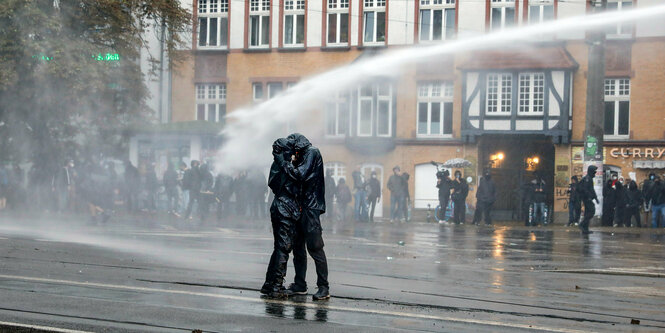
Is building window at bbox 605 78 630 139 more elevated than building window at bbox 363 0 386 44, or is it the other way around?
building window at bbox 363 0 386 44

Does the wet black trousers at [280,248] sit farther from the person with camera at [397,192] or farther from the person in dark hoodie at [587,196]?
the person with camera at [397,192]

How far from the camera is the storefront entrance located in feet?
118

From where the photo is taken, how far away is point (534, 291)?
10.7m

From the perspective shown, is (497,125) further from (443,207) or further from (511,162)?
(443,207)

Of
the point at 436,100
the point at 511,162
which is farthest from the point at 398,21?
the point at 511,162

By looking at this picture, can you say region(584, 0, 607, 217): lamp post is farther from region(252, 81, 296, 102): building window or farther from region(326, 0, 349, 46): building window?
region(252, 81, 296, 102): building window

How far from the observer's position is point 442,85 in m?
36.9

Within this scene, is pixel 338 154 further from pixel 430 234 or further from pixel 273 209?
pixel 273 209

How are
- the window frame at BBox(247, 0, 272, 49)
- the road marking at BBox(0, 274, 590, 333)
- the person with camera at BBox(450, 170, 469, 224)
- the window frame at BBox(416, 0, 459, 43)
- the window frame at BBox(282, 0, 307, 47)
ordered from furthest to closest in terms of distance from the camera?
the window frame at BBox(247, 0, 272, 49)
the window frame at BBox(282, 0, 307, 47)
the window frame at BBox(416, 0, 459, 43)
the person with camera at BBox(450, 170, 469, 224)
the road marking at BBox(0, 274, 590, 333)

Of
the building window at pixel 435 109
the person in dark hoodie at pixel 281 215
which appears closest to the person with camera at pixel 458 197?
the building window at pixel 435 109

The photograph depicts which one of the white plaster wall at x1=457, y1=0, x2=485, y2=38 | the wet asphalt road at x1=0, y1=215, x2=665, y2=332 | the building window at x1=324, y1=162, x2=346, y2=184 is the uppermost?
the white plaster wall at x1=457, y1=0, x2=485, y2=38

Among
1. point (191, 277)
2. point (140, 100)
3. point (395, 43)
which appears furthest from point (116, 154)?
point (191, 277)

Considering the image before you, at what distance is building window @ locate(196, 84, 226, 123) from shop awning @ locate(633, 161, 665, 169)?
17143 mm

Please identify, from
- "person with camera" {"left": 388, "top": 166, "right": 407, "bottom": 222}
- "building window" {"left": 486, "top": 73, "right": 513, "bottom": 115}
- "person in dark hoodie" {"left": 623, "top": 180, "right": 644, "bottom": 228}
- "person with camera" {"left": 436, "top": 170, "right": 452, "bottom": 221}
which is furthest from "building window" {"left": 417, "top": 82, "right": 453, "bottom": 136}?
"person in dark hoodie" {"left": 623, "top": 180, "right": 644, "bottom": 228}
